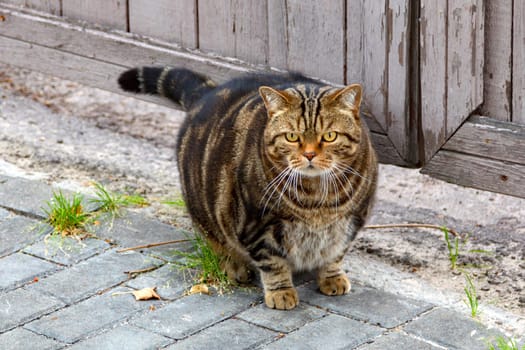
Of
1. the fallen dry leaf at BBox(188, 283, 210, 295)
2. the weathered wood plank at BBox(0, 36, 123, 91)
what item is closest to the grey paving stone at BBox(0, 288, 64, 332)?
the fallen dry leaf at BBox(188, 283, 210, 295)

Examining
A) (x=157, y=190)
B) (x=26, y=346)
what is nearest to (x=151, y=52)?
(x=157, y=190)

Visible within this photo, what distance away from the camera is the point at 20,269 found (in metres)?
4.11

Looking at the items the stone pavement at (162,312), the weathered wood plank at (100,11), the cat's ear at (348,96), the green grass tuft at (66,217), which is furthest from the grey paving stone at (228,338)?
the weathered wood plank at (100,11)

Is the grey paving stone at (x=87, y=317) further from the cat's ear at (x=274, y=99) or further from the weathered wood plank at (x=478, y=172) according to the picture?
the weathered wood plank at (x=478, y=172)

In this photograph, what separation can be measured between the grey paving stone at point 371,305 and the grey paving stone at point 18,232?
3.89 ft

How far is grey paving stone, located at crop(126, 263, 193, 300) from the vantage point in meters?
3.92

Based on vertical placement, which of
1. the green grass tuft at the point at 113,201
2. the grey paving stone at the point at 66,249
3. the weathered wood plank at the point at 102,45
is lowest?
the grey paving stone at the point at 66,249

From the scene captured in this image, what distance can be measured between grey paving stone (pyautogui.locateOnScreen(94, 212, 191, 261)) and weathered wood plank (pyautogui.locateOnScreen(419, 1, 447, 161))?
112cm

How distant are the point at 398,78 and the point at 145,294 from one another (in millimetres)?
1384

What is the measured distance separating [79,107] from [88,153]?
0.74 metres

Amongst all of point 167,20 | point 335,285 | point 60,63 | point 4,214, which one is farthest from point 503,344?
point 60,63

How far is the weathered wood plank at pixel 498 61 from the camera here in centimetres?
397

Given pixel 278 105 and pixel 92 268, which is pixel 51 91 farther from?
pixel 278 105

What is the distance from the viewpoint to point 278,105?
3.70m
